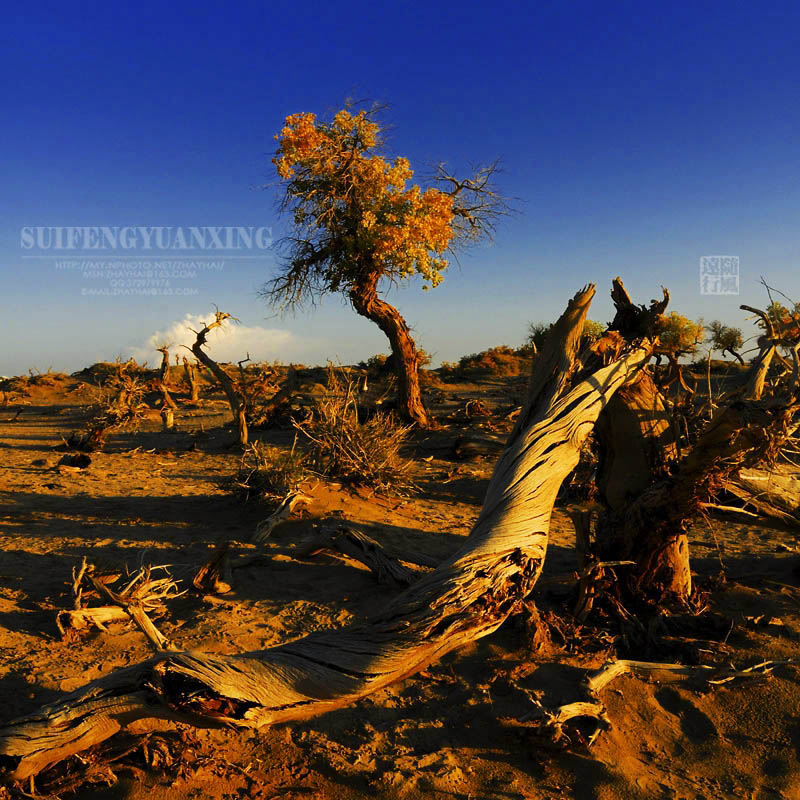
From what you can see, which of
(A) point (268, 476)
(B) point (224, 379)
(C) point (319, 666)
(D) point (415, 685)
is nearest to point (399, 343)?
(B) point (224, 379)

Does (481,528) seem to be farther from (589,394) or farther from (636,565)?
(636,565)

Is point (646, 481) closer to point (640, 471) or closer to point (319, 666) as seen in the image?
point (640, 471)

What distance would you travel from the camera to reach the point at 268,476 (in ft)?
24.0

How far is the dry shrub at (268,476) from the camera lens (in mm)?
7109

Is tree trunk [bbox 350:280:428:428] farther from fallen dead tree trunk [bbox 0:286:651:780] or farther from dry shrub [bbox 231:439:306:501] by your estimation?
fallen dead tree trunk [bbox 0:286:651:780]

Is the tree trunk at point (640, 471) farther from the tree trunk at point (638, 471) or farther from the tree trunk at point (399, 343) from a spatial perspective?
the tree trunk at point (399, 343)

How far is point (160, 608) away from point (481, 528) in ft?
8.54

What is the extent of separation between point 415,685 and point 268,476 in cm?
427

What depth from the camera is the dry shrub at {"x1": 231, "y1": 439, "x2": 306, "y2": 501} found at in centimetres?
711

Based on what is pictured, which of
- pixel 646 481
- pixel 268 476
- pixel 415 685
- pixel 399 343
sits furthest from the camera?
pixel 399 343

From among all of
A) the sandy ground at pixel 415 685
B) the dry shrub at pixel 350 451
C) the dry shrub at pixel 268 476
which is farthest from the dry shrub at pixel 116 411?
the dry shrub at pixel 350 451

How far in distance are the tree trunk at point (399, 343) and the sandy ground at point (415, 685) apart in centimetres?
608

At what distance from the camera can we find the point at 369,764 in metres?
2.82

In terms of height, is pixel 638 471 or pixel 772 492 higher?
pixel 638 471
